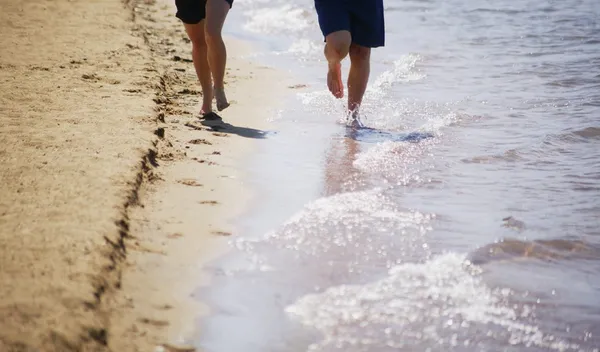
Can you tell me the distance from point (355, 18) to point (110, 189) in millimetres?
2421

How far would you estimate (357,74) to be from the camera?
19.0 feet

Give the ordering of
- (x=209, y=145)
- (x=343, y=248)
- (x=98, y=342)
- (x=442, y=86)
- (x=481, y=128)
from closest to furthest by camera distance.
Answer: (x=98, y=342), (x=343, y=248), (x=209, y=145), (x=481, y=128), (x=442, y=86)

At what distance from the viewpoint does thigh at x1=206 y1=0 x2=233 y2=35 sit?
212 inches

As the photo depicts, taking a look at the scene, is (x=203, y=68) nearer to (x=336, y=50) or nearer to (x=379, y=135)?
(x=336, y=50)

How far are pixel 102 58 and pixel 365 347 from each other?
16.2ft

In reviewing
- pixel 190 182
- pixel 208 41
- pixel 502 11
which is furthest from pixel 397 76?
pixel 502 11

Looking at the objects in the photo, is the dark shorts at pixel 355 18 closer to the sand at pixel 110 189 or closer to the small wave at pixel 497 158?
the sand at pixel 110 189

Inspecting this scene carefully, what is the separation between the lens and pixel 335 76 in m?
5.71

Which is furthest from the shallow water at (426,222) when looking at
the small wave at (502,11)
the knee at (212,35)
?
the small wave at (502,11)

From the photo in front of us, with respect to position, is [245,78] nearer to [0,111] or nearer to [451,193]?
[0,111]

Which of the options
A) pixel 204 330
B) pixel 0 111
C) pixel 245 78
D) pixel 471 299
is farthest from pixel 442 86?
pixel 204 330

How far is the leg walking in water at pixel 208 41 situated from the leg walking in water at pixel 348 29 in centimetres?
63

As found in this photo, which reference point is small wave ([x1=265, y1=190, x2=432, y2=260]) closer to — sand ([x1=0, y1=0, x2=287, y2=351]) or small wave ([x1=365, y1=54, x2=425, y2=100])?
sand ([x1=0, y1=0, x2=287, y2=351])

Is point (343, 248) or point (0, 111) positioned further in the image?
point (0, 111)
